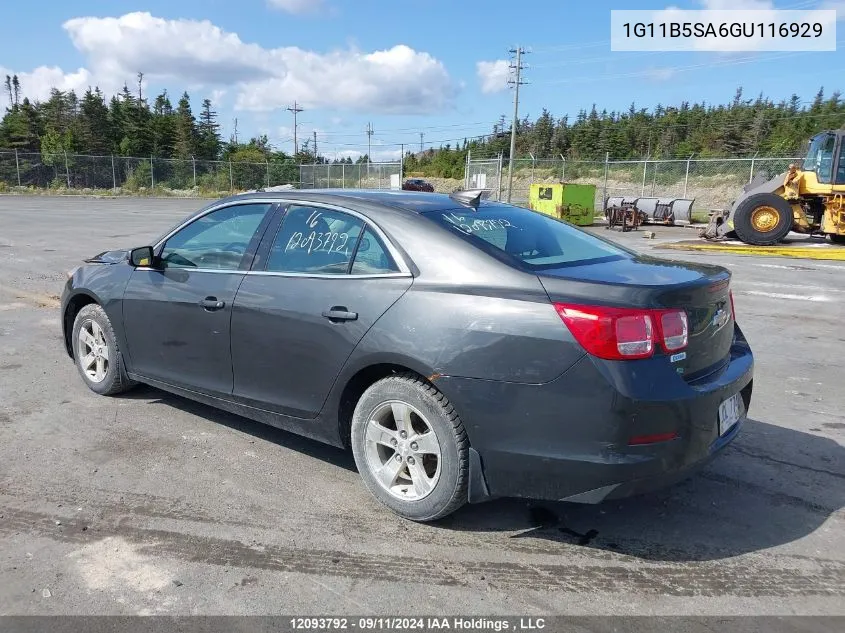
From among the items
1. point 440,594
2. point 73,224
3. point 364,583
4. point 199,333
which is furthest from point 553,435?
point 73,224

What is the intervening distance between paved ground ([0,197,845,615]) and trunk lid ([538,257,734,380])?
0.86m

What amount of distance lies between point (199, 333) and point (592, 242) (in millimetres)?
2442

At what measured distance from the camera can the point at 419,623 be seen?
2533 millimetres

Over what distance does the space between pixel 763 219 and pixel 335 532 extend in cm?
1765

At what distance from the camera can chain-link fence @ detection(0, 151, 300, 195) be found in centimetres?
4388

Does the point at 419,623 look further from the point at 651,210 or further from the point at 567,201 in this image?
the point at 651,210

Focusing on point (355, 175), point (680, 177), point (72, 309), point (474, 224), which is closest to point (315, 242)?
point (474, 224)

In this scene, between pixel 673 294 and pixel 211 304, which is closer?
pixel 673 294

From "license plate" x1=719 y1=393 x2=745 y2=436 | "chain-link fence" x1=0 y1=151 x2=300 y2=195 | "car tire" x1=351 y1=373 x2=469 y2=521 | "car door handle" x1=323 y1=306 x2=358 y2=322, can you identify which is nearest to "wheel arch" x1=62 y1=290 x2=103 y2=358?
"car door handle" x1=323 y1=306 x2=358 y2=322

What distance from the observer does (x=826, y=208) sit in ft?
58.0

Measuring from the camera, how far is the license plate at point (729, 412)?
10.1ft

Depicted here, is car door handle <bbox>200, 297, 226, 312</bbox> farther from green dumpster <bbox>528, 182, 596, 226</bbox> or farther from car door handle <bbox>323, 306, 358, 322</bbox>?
green dumpster <bbox>528, 182, 596, 226</bbox>

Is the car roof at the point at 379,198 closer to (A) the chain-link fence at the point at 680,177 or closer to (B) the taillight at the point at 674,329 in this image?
(B) the taillight at the point at 674,329

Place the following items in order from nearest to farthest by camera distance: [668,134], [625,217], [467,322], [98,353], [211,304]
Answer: [467,322]
[211,304]
[98,353]
[625,217]
[668,134]
